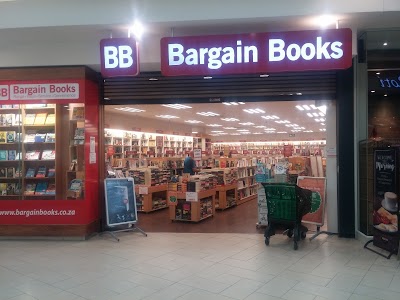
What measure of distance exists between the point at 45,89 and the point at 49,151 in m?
1.14

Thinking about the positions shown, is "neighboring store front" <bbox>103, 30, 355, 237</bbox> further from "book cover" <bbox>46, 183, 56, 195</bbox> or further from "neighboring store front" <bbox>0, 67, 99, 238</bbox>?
"book cover" <bbox>46, 183, 56, 195</bbox>

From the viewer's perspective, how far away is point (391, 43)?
586 centimetres

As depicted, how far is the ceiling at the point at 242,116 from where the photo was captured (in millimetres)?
12372

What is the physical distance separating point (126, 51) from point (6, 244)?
12.5 ft

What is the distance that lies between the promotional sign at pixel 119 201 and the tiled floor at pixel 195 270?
413mm

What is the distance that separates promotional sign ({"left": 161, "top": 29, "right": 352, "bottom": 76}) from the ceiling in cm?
616

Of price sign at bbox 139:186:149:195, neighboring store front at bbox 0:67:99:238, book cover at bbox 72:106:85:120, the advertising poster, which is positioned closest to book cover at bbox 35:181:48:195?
neighboring store front at bbox 0:67:99:238

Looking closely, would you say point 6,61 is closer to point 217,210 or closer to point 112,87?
point 112,87

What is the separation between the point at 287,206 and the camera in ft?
18.6

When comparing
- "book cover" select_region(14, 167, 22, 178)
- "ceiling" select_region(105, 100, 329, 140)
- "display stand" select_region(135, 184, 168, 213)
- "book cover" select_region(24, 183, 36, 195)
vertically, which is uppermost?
"ceiling" select_region(105, 100, 329, 140)

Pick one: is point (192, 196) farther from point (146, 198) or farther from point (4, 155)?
point (4, 155)

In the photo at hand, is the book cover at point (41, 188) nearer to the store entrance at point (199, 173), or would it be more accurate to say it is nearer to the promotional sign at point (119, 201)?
the promotional sign at point (119, 201)

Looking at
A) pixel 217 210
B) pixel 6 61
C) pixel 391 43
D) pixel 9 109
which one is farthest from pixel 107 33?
A: pixel 217 210

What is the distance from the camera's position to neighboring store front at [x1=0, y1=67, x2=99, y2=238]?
6.13 metres
